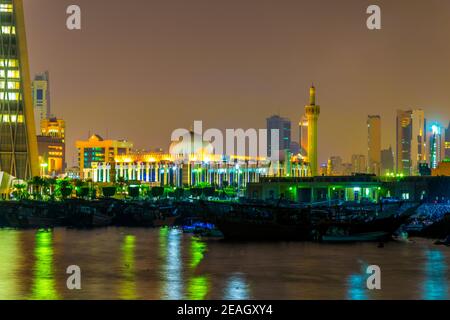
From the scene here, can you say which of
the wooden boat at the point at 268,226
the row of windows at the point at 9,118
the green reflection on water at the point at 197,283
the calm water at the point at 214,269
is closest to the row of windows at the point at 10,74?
the row of windows at the point at 9,118

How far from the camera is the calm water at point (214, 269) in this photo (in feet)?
216

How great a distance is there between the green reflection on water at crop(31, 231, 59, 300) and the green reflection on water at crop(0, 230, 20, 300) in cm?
153

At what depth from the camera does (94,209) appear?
155000 millimetres

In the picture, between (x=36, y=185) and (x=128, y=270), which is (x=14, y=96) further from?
(x=128, y=270)

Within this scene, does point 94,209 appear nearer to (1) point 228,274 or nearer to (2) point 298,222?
(2) point 298,222

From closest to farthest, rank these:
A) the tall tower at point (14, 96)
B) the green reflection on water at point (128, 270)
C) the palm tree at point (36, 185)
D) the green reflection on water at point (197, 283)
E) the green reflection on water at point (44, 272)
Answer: the green reflection on water at point (197, 283)
the green reflection on water at point (44, 272)
the green reflection on water at point (128, 270)
the tall tower at point (14, 96)
the palm tree at point (36, 185)

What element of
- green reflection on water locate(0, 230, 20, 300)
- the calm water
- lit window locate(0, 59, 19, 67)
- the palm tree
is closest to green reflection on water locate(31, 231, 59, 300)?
the calm water

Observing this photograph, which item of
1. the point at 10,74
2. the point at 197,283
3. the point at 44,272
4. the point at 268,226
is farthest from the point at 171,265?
the point at 10,74

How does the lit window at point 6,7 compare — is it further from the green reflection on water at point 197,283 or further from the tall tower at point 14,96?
the green reflection on water at point 197,283

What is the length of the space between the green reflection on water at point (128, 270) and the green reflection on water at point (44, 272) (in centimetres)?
490

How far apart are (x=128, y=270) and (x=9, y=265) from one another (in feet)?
37.0

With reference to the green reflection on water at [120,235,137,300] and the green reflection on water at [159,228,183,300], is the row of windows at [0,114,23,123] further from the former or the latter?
the green reflection on water at [120,235,137,300]

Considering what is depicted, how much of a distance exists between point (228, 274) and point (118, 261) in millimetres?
14783

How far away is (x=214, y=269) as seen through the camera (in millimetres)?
78812
